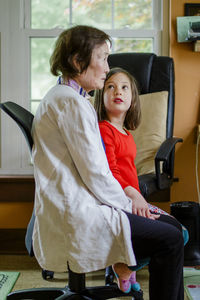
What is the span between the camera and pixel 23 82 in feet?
8.50

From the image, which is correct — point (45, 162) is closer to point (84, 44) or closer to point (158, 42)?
point (84, 44)

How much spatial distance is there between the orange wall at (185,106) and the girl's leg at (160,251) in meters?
1.38

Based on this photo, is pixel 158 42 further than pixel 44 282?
Yes

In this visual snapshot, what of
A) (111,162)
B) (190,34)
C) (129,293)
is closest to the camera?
(111,162)

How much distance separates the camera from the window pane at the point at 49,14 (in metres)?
2.59

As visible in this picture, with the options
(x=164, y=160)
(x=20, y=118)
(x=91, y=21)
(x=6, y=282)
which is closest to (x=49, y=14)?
(x=91, y=21)

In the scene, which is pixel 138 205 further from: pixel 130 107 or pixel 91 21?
pixel 91 21

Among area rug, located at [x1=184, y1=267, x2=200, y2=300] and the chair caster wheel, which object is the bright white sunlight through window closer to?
the chair caster wheel

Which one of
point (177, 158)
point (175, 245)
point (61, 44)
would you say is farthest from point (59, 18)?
point (175, 245)

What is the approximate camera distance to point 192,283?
1.96 meters

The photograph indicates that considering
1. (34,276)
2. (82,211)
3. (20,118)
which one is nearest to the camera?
(82,211)

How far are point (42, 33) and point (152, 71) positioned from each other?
0.87 metres

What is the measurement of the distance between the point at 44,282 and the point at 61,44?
→ 1.32 metres

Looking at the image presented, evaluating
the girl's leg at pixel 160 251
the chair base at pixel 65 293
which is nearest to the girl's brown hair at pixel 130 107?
the girl's leg at pixel 160 251
